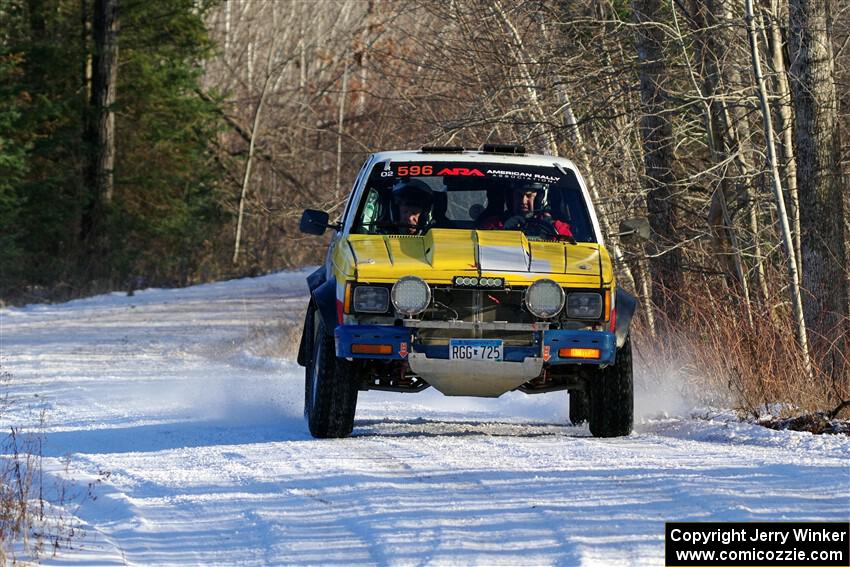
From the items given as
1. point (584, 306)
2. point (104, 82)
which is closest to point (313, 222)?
point (584, 306)

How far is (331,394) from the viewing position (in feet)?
31.4

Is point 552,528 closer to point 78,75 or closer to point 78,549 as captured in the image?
point 78,549

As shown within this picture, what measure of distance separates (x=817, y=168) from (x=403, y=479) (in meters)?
7.89

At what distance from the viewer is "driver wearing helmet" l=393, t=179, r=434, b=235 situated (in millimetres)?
10258

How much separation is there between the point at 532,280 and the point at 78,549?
12.1 ft

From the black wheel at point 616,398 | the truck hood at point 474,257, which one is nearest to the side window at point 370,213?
the truck hood at point 474,257

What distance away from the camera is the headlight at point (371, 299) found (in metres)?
9.21

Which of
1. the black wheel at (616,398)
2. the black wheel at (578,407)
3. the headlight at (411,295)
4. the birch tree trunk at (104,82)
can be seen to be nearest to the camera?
the headlight at (411,295)

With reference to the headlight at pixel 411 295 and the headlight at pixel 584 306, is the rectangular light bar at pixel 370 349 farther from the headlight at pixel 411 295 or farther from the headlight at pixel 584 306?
the headlight at pixel 584 306

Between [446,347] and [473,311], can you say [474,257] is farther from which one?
[446,347]

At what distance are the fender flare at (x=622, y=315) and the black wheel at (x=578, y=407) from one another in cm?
145

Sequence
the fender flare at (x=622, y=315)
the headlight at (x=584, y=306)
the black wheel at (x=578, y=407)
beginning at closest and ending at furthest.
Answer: the headlight at (x=584, y=306), the fender flare at (x=622, y=315), the black wheel at (x=578, y=407)

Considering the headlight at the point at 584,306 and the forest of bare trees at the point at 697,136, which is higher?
the forest of bare trees at the point at 697,136

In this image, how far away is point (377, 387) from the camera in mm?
9828
